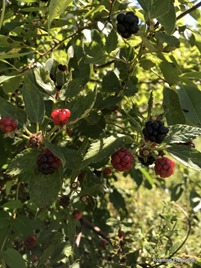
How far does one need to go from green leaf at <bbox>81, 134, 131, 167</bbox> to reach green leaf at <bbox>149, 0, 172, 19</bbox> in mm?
323

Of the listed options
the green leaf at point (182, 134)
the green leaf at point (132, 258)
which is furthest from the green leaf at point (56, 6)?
the green leaf at point (132, 258)

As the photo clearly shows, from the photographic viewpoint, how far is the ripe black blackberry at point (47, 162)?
100cm

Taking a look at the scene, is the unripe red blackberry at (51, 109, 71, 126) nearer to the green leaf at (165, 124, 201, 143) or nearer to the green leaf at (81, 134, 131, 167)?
the green leaf at (81, 134, 131, 167)

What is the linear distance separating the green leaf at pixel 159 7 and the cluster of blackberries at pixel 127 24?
10 cm

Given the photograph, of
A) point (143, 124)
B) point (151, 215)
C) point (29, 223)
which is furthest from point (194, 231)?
point (143, 124)

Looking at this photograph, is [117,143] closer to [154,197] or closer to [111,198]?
[111,198]

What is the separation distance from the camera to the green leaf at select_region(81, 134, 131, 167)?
103cm

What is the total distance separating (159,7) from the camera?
1088mm

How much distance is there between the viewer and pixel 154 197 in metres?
4.48

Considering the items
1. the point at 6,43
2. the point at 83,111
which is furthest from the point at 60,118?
the point at 6,43

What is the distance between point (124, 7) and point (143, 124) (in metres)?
0.49

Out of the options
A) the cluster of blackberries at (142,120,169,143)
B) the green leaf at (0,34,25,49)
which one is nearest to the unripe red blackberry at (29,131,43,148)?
the cluster of blackberries at (142,120,169,143)

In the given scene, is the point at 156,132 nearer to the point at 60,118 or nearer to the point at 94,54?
the point at 60,118

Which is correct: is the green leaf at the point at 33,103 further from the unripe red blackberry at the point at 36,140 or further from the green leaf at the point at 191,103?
the green leaf at the point at 191,103
